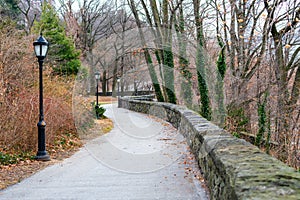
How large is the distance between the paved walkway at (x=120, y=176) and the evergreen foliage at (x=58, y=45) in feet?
28.5

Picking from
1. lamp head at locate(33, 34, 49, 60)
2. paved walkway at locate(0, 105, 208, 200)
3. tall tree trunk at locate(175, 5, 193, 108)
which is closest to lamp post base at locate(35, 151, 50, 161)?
paved walkway at locate(0, 105, 208, 200)

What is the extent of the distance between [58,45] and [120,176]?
12260 mm

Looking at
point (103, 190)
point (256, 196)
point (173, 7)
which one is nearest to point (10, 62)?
point (103, 190)

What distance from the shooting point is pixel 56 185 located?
5.32 meters

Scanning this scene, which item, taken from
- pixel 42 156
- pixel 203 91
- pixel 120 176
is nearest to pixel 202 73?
pixel 203 91

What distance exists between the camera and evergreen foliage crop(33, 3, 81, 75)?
16.7 meters

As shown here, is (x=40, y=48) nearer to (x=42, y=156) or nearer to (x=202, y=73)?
(x=42, y=156)

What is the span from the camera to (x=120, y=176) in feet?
19.5

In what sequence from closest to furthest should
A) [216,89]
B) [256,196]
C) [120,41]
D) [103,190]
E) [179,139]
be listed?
[256,196] < [103,190] < [179,139] < [216,89] < [120,41]

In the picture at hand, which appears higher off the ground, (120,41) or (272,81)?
(120,41)

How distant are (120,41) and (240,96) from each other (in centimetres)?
2810

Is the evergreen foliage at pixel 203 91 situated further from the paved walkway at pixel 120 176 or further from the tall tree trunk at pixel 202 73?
the paved walkway at pixel 120 176

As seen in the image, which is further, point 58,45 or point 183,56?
point 183,56

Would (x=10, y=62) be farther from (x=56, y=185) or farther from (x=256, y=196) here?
(x=256, y=196)
